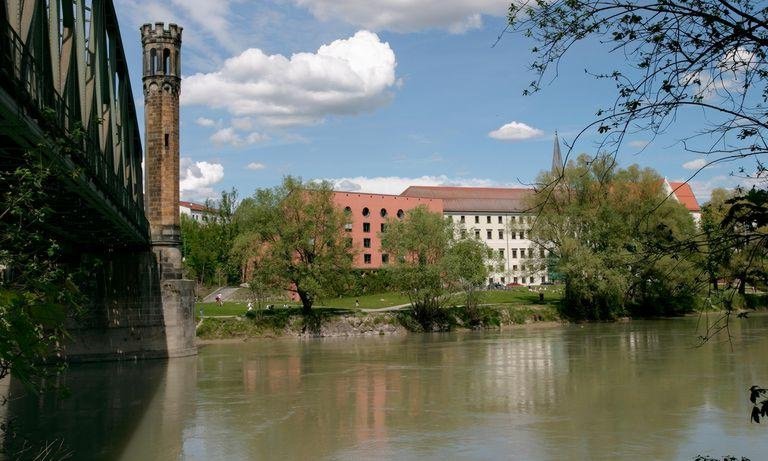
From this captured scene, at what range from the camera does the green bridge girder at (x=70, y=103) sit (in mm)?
8039

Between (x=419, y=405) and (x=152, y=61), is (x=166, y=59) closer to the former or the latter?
(x=152, y=61)

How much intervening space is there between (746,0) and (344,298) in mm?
59864

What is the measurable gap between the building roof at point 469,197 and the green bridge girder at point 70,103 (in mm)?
71377

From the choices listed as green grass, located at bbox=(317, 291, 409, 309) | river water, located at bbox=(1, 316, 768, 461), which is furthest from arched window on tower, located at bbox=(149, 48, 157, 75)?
green grass, located at bbox=(317, 291, 409, 309)

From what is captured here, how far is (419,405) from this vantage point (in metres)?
20.3

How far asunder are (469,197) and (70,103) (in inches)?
3458

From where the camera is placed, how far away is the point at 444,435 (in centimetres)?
1611

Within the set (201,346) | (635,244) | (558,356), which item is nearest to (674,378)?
(558,356)

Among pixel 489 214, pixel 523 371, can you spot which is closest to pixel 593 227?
pixel 523 371

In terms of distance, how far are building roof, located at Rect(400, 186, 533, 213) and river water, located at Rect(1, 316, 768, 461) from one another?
6059cm

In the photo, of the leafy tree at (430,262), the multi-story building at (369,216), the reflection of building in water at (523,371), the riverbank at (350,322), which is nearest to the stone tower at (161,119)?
the riverbank at (350,322)

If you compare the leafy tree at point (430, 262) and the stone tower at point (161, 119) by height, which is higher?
the stone tower at point (161, 119)

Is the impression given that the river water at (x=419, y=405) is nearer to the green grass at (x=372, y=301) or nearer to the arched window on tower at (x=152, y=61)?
the arched window on tower at (x=152, y=61)

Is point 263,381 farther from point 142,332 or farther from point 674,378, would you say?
point 674,378
